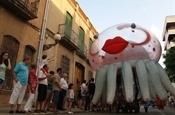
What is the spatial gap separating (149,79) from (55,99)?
3.62 m

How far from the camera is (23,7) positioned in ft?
40.6

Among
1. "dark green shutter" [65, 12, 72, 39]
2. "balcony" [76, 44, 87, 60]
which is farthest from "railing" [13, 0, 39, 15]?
"balcony" [76, 44, 87, 60]

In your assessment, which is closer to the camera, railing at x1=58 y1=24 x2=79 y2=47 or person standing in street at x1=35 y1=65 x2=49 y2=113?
person standing in street at x1=35 y1=65 x2=49 y2=113

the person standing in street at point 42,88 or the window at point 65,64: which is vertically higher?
the window at point 65,64

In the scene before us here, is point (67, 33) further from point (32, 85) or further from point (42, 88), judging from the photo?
point (32, 85)

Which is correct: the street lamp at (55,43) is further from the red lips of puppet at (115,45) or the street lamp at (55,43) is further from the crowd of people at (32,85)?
the red lips of puppet at (115,45)

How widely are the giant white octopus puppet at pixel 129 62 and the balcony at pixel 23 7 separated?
338cm

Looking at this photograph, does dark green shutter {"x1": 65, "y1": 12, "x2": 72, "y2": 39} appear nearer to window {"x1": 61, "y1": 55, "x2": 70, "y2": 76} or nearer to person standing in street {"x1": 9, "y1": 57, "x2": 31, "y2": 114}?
window {"x1": 61, "y1": 55, "x2": 70, "y2": 76}

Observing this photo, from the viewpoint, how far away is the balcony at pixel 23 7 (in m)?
11.8

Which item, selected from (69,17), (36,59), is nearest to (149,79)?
(36,59)

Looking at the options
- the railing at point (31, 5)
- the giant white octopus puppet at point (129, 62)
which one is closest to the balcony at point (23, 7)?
the railing at point (31, 5)

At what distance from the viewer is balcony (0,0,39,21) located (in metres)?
11.8

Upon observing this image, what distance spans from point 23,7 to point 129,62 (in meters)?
5.16

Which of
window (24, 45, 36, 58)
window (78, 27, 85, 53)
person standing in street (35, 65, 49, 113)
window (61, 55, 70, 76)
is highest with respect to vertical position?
window (78, 27, 85, 53)
